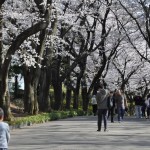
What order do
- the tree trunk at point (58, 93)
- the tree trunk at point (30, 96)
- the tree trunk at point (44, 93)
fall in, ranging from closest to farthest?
1. the tree trunk at point (30, 96)
2. the tree trunk at point (44, 93)
3. the tree trunk at point (58, 93)

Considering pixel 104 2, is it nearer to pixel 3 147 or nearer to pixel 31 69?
pixel 31 69

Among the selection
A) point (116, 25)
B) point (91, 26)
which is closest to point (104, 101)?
point (91, 26)

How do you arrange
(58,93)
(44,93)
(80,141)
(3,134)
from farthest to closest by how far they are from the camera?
(58,93), (44,93), (80,141), (3,134)

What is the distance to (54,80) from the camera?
32938mm

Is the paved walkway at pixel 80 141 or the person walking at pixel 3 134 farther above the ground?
the person walking at pixel 3 134

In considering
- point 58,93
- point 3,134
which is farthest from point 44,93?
point 3,134

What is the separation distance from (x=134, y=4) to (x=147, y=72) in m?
17.4

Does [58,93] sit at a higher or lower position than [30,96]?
higher

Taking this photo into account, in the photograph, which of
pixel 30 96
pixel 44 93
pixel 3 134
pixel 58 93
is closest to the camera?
pixel 3 134

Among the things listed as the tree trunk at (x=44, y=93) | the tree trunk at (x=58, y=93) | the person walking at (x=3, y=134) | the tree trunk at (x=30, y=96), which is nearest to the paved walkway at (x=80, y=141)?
the person walking at (x=3, y=134)

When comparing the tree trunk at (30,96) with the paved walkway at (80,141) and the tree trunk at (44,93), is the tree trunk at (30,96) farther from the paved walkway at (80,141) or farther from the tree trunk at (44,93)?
the paved walkway at (80,141)

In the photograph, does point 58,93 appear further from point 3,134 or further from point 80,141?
point 3,134

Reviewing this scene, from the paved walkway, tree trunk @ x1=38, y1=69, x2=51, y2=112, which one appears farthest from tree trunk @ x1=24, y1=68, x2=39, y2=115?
the paved walkway

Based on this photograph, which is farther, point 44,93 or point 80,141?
point 44,93
